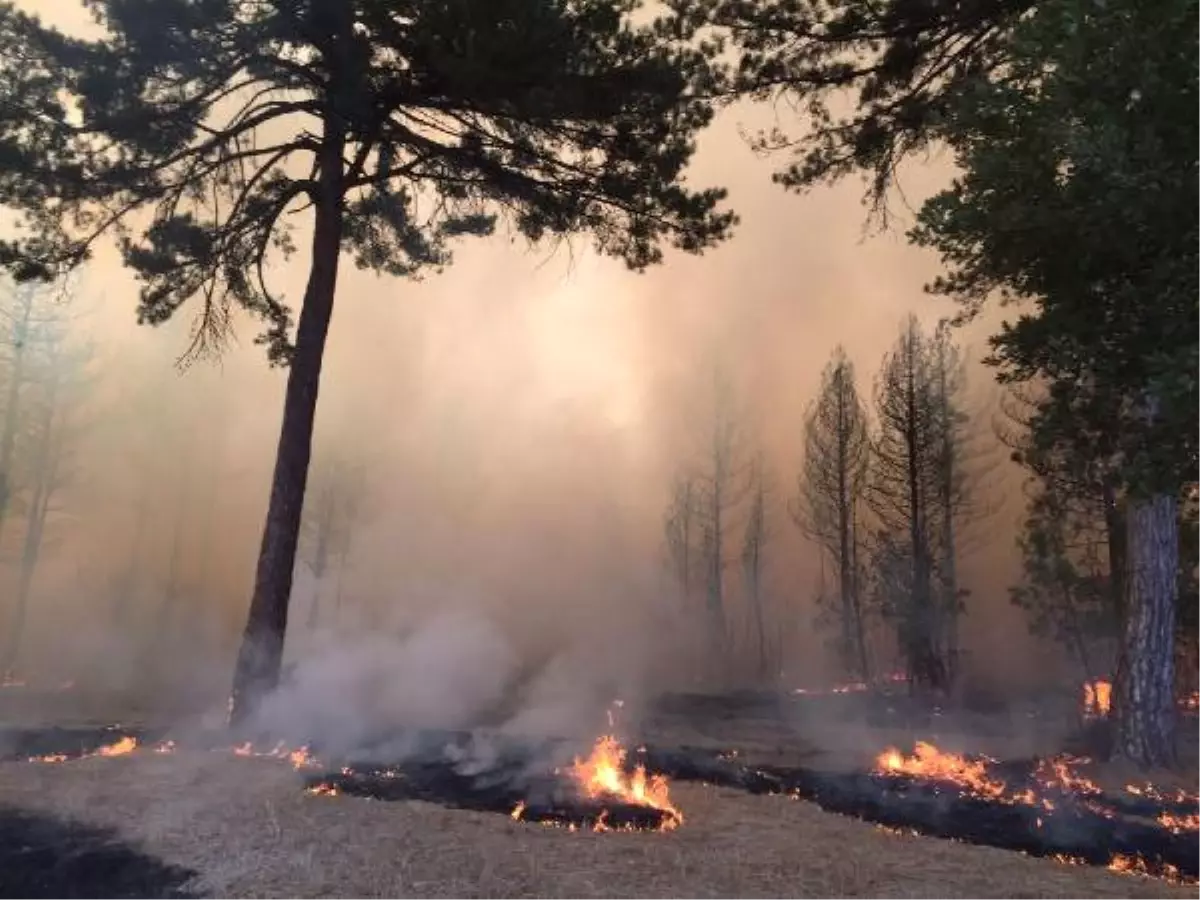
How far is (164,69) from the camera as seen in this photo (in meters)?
11.1

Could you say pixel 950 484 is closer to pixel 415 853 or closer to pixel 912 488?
pixel 912 488

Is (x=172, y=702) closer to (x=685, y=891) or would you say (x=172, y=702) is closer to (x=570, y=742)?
(x=570, y=742)

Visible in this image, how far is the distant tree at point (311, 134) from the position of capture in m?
10.8


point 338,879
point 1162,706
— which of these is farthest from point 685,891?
point 1162,706

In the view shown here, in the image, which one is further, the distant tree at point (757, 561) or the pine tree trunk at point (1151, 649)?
the distant tree at point (757, 561)

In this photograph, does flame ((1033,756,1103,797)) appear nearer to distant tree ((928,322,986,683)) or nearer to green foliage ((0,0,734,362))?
green foliage ((0,0,734,362))

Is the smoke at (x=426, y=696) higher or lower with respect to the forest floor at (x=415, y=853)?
higher

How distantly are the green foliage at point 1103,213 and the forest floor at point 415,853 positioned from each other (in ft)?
10.7

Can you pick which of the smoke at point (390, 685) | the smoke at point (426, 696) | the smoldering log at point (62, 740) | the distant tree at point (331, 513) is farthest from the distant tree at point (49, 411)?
the smoldering log at point (62, 740)

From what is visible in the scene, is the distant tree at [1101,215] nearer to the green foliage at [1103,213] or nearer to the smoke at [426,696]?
the green foliage at [1103,213]

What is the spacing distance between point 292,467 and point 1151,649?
11.5 metres

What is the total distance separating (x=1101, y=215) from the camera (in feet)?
15.5

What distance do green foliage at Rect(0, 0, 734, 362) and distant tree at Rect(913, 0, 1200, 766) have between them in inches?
247

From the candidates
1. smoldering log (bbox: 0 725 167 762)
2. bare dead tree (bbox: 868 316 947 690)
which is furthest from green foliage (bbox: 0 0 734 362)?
bare dead tree (bbox: 868 316 947 690)
